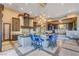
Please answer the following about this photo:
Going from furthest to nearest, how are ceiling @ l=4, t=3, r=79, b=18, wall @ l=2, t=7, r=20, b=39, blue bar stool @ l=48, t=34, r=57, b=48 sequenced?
blue bar stool @ l=48, t=34, r=57, b=48
wall @ l=2, t=7, r=20, b=39
ceiling @ l=4, t=3, r=79, b=18

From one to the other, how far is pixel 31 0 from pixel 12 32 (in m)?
2.36

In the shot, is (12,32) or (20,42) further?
(20,42)

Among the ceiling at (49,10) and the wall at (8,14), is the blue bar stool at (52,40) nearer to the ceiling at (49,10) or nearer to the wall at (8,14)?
the ceiling at (49,10)

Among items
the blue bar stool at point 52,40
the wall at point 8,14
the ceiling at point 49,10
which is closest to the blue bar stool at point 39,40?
the blue bar stool at point 52,40

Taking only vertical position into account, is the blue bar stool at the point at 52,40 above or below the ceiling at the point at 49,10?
below

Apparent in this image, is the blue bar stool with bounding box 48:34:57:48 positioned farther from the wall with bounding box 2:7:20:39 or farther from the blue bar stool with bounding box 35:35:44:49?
the wall with bounding box 2:7:20:39

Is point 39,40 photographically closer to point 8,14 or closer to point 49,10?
point 49,10

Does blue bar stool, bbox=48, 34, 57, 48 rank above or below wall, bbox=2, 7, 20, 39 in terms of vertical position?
below

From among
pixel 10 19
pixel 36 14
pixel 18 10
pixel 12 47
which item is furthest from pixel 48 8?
pixel 12 47

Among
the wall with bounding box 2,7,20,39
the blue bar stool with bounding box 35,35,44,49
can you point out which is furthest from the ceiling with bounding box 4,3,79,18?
the blue bar stool with bounding box 35,35,44,49

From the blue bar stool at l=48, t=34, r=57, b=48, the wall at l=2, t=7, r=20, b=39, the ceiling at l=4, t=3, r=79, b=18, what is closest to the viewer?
the ceiling at l=4, t=3, r=79, b=18

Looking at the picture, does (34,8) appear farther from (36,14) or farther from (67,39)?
(67,39)

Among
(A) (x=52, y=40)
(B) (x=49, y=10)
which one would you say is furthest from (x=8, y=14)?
(A) (x=52, y=40)

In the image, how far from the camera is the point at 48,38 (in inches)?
273
